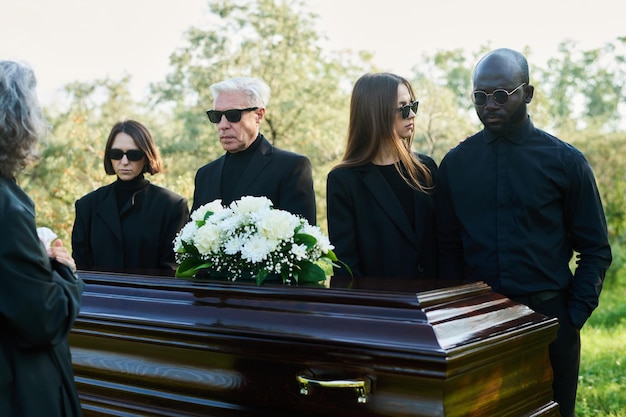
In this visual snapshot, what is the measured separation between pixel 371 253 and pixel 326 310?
3.20 ft

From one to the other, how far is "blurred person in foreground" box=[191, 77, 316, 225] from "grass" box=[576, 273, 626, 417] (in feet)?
9.71

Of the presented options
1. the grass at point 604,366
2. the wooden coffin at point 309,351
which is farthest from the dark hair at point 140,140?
the grass at point 604,366

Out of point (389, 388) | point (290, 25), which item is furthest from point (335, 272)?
point (290, 25)

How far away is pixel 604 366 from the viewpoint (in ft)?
24.6

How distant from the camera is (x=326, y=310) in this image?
3.13 metres

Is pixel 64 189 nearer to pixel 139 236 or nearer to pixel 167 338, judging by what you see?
pixel 139 236

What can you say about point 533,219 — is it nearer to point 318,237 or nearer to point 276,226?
point 318,237

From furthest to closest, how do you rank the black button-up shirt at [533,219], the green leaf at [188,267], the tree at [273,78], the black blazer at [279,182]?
the tree at [273,78]
the black blazer at [279,182]
the green leaf at [188,267]
the black button-up shirt at [533,219]

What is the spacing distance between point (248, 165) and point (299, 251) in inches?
62.9

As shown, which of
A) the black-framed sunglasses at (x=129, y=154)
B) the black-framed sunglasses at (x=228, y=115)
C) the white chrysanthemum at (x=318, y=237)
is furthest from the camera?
the black-framed sunglasses at (x=129, y=154)

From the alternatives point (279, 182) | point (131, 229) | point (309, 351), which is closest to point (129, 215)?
point (131, 229)

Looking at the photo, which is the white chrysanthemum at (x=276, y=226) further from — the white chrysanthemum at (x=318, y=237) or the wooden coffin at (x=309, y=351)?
the wooden coffin at (x=309, y=351)

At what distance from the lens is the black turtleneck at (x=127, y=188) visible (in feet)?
17.3

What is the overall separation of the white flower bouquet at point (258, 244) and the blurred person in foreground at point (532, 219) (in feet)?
2.51
